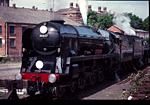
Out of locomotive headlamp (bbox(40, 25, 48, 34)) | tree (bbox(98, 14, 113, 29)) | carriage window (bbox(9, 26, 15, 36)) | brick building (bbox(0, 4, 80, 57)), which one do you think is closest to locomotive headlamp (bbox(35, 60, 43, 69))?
locomotive headlamp (bbox(40, 25, 48, 34))

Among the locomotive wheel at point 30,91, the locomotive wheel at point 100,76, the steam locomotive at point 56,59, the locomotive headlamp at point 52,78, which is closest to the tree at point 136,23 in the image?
Result: the locomotive wheel at point 100,76

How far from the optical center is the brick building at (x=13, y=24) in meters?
44.1

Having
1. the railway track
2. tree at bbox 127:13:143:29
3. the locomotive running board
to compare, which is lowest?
the railway track

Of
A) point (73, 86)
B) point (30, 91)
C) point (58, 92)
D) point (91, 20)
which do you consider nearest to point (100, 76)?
point (73, 86)

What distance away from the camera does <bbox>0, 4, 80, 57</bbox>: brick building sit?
44.1 m

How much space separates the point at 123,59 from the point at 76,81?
9.08 metres

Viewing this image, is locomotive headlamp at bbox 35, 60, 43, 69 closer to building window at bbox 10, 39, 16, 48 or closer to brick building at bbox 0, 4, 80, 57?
brick building at bbox 0, 4, 80, 57

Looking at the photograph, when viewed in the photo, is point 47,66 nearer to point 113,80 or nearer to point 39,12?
point 113,80

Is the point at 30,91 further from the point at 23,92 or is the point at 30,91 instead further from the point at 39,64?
the point at 23,92

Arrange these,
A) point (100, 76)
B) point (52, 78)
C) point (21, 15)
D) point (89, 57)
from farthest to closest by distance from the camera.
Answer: point (21, 15) < point (100, 76) < point (89, 57) < point (52, 78)

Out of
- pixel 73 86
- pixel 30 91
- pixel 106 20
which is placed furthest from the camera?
pixel 106 20

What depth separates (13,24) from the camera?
148 feet

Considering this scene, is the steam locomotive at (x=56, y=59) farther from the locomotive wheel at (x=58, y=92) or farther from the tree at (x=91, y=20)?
the tree at (x=91, y=20)

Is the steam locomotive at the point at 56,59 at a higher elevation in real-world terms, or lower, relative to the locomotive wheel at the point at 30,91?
higher
